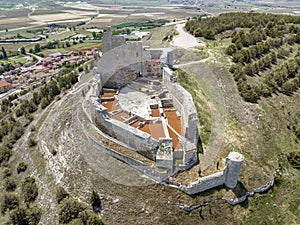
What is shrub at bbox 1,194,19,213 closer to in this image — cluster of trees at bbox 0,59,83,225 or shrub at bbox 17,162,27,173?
cluster of trees at bbox 0,59,83,225

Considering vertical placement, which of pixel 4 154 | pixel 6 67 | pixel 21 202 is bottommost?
pixel 6 67

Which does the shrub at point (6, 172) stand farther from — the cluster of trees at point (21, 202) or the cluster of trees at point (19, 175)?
the cluster of trees at point (21, 202)

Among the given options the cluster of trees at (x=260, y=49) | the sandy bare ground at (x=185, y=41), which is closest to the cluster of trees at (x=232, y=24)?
the cluster of trees at (x=260, y=49)

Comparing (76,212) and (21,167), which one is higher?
(76,212)

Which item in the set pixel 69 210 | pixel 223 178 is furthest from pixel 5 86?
pixel 223 178

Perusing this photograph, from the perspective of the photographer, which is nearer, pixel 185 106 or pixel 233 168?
pixel 233 168

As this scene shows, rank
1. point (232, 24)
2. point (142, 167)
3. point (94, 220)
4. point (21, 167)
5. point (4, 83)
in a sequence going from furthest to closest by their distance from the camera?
point (4, 83)
point (232, 24)
point (21, 167)
point (142, 167)
point (94, 220)

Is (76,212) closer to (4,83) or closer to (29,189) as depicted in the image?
(29,189)

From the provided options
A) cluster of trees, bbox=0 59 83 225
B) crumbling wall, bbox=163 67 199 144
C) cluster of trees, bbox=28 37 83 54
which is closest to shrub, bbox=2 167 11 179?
cluster of trees, bbox=0 59 83 225
